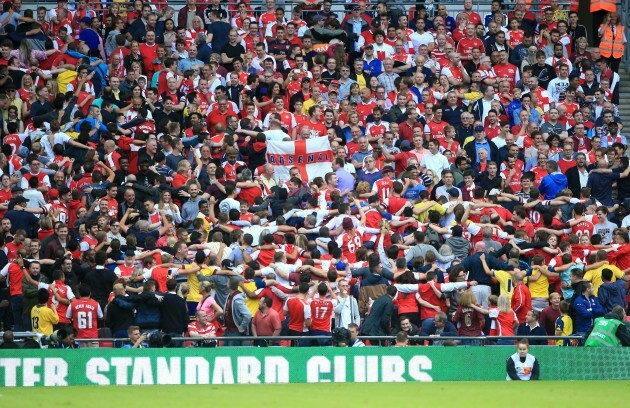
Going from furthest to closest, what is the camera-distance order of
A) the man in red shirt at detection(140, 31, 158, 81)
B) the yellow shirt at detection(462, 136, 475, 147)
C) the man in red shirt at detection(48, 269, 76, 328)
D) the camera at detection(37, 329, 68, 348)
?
1. the man in red shirt at detection(140, 31, 158, 81)
2. the yellow shirt at detection(462, 136, 475, 147)
3. the man in red shirt at detection(48, 269, 76, 328)
4. the camera at detection(37, 329, 68, 348)

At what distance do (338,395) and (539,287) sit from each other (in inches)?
236

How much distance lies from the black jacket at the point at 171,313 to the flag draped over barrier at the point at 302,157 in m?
5.42

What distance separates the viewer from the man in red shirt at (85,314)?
797 inches

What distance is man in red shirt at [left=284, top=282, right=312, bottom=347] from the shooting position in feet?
67.1

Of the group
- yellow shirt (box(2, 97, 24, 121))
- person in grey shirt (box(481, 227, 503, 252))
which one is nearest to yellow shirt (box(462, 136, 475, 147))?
person in grey shirt (box(481, 227, 503, 252))

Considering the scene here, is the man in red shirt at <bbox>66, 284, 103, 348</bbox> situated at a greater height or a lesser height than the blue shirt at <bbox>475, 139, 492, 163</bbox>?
lesser

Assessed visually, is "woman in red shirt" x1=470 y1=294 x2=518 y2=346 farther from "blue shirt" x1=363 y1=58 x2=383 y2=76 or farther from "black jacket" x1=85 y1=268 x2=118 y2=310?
"blue shirt" x1=363 y1=58 x2=383 y2=76

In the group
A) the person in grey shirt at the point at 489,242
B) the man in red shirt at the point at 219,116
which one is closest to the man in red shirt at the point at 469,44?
the man in red shirt at the point at 219,116

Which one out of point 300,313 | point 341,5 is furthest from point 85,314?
point 341,5

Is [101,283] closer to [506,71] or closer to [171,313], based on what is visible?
[171,313]

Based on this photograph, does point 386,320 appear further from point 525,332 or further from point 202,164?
point 202,164

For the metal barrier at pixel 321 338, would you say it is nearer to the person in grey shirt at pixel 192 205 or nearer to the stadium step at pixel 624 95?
the person in grey shirt at pixel 192 205

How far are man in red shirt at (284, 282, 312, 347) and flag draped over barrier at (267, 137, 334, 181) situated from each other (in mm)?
4855

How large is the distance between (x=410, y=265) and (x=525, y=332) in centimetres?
245
